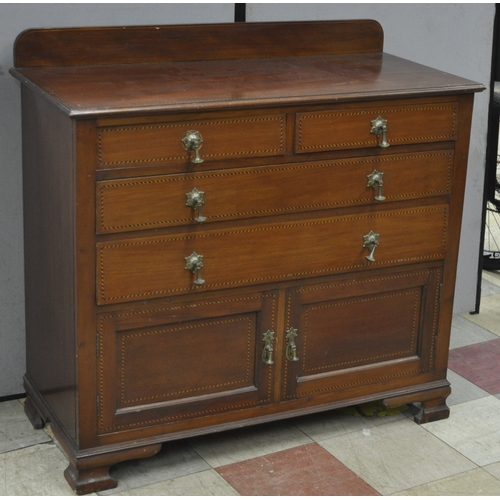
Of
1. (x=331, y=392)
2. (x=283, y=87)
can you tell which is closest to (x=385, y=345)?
(x=331, y=392)

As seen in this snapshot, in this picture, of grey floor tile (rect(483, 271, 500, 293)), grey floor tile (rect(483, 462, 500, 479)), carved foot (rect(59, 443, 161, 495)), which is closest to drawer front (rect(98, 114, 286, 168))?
carved foot (rect(59, 443, 161, 495))

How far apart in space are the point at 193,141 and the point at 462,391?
60.9 inches

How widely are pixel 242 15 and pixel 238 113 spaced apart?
80 centimetres

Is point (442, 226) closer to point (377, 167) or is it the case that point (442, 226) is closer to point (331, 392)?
point (377, 167)

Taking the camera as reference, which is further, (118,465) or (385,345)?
(385,345)

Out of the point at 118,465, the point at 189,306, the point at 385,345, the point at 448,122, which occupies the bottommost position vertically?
the point at 118,465

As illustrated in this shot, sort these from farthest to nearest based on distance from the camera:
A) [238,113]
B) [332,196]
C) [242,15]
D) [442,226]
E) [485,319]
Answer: [485,319]
[242,15]
[442,226]
[332,196]
[238,113]

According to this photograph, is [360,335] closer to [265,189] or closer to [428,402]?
[428,402]

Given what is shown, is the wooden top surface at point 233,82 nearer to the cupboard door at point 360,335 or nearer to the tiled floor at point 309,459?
the cupboard door at point 360,335

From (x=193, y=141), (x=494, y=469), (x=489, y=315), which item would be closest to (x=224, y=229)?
(x=193, y=141)

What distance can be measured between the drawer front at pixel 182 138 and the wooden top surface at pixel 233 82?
2.3 inches

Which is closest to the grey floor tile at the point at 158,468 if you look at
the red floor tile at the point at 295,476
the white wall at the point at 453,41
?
the red floor tile at the point at 295,476

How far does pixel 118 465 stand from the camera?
327cm

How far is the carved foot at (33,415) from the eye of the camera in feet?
11.3
